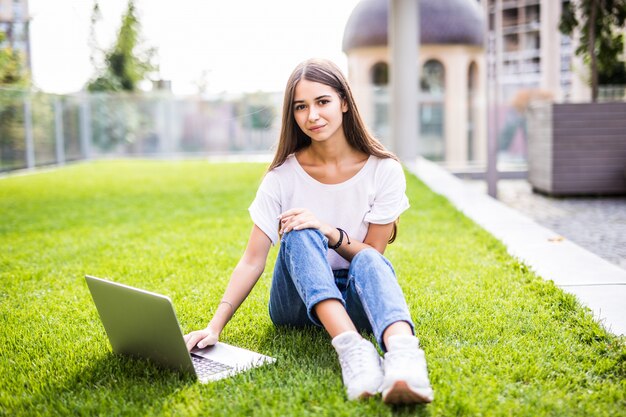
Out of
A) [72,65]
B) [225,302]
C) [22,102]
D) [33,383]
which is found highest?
[72,65]

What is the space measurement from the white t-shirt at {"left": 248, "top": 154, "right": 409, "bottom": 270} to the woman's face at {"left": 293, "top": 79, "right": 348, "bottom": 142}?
22 centimetres

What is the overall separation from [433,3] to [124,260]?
57.3ft

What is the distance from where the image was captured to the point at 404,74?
1263 centimetres

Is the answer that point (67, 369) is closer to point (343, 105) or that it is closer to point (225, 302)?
point (225, 302)

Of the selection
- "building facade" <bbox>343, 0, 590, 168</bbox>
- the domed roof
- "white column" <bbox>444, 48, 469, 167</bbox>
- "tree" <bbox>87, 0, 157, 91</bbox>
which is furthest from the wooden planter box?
"tree" <bbox>87, 0, 157, 91</bbox>

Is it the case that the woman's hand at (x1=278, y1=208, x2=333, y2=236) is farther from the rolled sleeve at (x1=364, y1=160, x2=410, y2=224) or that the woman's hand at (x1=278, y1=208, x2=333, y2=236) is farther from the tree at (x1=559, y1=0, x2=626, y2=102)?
the tree at (x1=559, y1=0, x2=626, y2=102)

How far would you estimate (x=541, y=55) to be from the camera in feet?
140

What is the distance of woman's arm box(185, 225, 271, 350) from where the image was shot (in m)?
2.55

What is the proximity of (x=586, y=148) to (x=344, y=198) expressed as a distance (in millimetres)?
6012

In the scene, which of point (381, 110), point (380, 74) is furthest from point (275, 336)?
point (380, 74)

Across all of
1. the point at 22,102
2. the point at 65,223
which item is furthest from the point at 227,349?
the point at 22,102

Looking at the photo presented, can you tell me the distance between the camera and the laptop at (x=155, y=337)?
86.3 inches

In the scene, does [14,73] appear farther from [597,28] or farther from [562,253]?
[562,253]

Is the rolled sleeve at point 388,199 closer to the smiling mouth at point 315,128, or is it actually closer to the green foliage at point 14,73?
the smiling mouth at point 315,128
